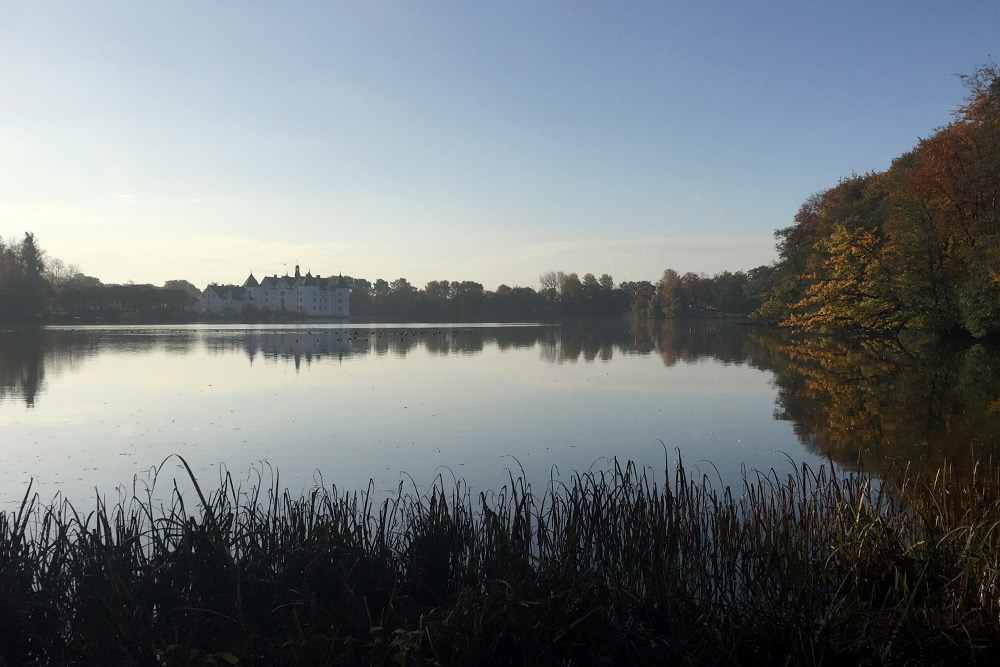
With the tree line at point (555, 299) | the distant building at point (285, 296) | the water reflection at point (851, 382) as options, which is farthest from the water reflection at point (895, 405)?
the distant building at point (285, 296)

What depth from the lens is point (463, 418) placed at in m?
13.5

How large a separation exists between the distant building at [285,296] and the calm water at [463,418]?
Answer: 92.7 meters

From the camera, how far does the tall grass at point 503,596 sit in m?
3.62

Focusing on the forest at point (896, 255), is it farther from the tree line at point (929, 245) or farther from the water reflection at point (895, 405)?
the water reflection at point (895, 405)

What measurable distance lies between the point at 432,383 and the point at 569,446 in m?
9.35

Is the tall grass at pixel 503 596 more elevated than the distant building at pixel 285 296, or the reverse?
the distant building at pixel 285 296

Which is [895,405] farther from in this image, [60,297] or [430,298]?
[430,298]

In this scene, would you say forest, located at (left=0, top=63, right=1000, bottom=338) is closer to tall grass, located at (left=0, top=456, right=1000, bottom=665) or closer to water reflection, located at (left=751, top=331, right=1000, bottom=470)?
water reflection, located at (left=751, top=331, right=1000, bottom=470)

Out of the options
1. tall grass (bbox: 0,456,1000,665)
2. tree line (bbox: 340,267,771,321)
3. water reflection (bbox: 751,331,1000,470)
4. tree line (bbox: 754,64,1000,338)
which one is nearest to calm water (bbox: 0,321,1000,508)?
water reflection (bbox: 751,331,1000,470)

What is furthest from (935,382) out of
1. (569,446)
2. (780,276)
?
(780,276)

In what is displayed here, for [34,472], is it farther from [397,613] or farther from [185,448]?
[397,613]

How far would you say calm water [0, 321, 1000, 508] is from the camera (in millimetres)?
9398

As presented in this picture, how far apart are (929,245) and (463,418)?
26852mm

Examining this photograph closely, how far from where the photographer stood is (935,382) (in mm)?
18062
